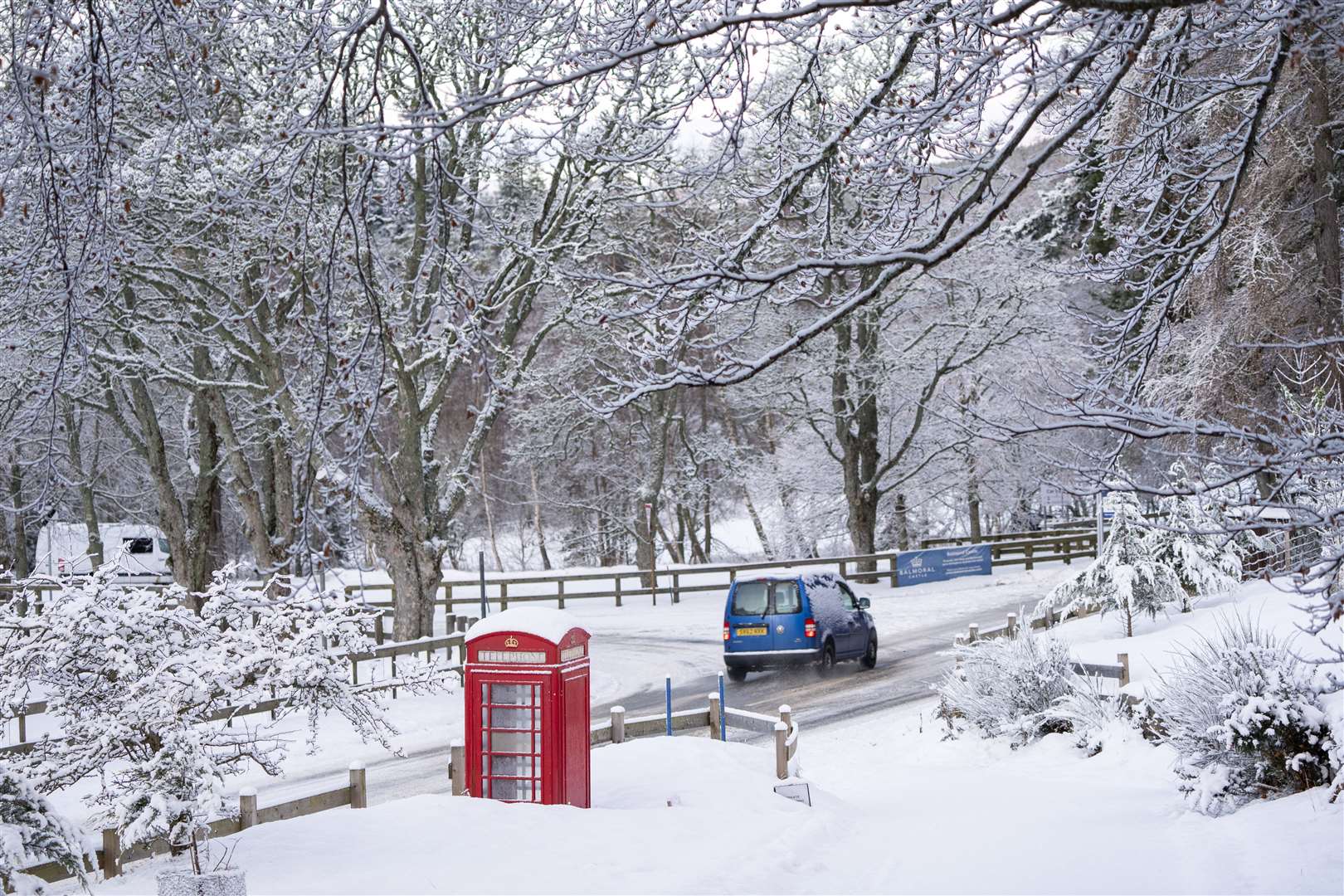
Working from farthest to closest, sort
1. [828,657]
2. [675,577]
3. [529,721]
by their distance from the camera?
[675,577]
[828,657]
[529,721]

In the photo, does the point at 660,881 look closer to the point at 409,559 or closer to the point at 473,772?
the point at 473,772

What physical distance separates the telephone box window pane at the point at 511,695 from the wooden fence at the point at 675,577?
55.1ft

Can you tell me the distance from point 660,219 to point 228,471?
37.8 ft

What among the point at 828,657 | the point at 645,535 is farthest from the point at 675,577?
the point at 828,657

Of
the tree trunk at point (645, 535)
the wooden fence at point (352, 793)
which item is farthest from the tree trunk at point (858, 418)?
the wooden fence at point (352, 793)

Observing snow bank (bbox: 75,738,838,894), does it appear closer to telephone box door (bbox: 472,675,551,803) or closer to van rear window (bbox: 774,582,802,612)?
telephone box door (bbox: 472,675,551,803)

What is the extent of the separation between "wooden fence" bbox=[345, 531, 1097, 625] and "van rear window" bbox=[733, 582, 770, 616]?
8408 millimetres

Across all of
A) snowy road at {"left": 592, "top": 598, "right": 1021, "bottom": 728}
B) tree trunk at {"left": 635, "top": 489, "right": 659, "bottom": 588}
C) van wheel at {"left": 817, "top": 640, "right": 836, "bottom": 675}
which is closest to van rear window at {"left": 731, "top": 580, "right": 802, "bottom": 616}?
van wheel at {"left": 817, "top": 640, "right": 836, "bottom": 675}

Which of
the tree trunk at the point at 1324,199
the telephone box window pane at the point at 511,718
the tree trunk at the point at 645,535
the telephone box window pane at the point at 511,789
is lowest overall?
the telephone box window pane at the point at 511,789

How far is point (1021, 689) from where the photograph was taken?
1294cm

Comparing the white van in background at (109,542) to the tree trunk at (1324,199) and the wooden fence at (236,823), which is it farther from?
the tree trunk at (1324,199)

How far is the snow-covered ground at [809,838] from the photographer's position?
7.08 m

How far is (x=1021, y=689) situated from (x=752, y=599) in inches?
272

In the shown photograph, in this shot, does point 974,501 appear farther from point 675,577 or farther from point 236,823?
point 236,823
